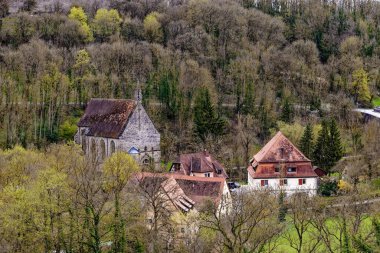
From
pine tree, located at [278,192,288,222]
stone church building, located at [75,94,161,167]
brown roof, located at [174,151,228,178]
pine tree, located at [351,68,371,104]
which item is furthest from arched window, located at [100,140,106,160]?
pine tree, located at [351,68,371,104]

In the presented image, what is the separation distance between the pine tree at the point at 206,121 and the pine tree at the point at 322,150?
13135 mm

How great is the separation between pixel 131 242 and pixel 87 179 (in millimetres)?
5578

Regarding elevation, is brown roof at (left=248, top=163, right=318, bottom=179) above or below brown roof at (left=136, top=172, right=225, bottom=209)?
below

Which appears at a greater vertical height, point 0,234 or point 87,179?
point 87,179

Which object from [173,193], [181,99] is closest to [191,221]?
[173,193]

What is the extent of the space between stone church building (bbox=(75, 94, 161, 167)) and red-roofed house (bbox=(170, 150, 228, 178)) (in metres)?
4.75

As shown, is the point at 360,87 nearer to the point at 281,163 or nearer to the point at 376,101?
the point at 376,101

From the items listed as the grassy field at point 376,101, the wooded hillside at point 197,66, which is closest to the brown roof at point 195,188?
the wooded hillside at point 197,66

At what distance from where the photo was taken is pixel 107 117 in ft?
225

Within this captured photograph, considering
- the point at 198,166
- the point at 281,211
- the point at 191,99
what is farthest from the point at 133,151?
the point at 281,211

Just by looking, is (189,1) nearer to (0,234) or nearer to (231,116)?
(231,116)

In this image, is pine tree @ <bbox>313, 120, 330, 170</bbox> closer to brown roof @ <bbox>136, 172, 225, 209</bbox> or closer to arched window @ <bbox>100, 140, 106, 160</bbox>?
brown roof @ <bbox>136, 172, 225, 209</bbox>

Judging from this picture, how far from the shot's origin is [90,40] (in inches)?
4117

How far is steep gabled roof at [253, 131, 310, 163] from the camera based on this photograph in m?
58.2
